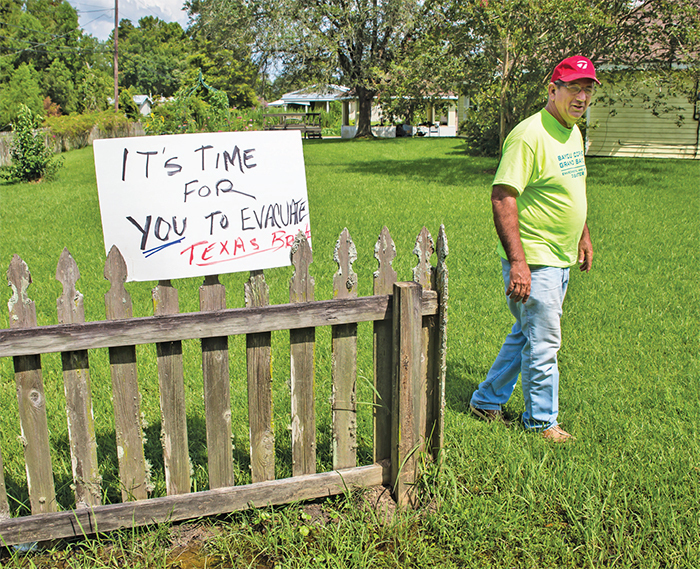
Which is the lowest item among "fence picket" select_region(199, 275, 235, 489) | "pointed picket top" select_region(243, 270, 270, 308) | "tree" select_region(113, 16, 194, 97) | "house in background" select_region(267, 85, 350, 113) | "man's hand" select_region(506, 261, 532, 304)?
"fence picket" select_region(199, 275, 235, 489)

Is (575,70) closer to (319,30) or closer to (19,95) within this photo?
(319,30)

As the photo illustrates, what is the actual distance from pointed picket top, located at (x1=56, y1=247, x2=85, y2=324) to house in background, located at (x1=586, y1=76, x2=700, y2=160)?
2007 cm

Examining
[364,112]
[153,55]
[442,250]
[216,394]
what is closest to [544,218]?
[442,250]

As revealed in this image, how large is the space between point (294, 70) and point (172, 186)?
3546 cm

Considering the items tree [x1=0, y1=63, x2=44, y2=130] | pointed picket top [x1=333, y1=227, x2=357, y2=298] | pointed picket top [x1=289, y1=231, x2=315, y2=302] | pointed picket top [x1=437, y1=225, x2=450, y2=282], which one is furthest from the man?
tree [x1=0, y1=63, x2=44, y2=130]

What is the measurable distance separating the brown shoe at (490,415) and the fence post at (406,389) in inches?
37.7

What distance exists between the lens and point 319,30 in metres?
34.2

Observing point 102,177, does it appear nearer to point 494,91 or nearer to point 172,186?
point 172,186

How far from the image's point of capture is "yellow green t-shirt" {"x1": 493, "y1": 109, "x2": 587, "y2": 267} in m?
3.22

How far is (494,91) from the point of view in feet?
51.2

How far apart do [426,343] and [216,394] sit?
3.12ft

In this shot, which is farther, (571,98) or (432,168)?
(432,168)

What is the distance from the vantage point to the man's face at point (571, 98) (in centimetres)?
321

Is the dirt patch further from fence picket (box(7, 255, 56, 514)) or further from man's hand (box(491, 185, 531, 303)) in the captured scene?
fence picket (box(7, 255, 56, 514))
